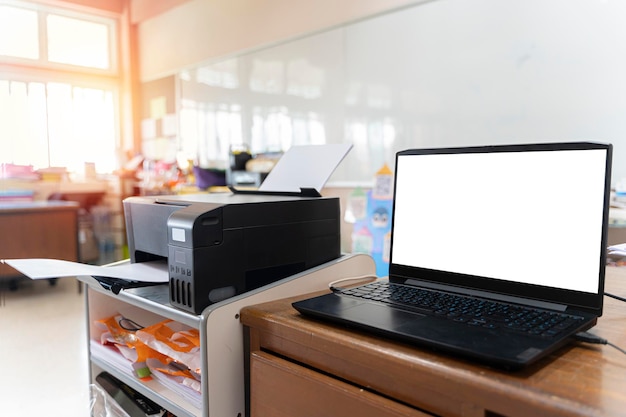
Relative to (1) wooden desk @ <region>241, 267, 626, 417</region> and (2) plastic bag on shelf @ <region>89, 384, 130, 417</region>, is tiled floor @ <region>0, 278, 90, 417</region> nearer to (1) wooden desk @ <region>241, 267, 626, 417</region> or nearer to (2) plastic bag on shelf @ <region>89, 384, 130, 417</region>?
(2) plastic bag on shelf @ <region>89, 384, 130, 417</region>

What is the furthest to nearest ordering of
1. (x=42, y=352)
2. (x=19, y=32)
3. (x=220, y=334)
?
(x=19, y=32), (x=42, y=352), (x=220, y=334)

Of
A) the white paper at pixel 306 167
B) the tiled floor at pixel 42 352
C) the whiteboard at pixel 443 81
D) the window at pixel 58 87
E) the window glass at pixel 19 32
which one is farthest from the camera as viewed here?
the window glass at pixel 19 32

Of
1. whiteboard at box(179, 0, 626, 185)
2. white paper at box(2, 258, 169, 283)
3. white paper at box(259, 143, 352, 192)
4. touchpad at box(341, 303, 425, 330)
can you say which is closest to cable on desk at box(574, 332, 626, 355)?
touchpad at box(341, 303, 425, 330)

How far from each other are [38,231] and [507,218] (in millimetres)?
3884

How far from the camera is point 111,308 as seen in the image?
4.27 ft

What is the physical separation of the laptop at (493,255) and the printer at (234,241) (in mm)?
166

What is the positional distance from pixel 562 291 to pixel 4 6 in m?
5.22

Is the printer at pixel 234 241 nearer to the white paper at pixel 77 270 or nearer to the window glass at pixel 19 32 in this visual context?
the white paper at pixel 77 270

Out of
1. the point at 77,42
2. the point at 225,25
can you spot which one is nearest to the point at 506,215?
the point at 225,25

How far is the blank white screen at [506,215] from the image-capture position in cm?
69

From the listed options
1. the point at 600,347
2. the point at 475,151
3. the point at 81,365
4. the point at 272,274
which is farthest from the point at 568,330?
the point at 81,365

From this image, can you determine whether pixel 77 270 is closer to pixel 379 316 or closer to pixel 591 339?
pixel 379 316

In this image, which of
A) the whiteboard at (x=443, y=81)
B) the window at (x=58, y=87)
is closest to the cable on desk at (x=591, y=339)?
the whiteboard at (x=443, y=81)

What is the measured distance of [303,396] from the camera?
710 millimetres
